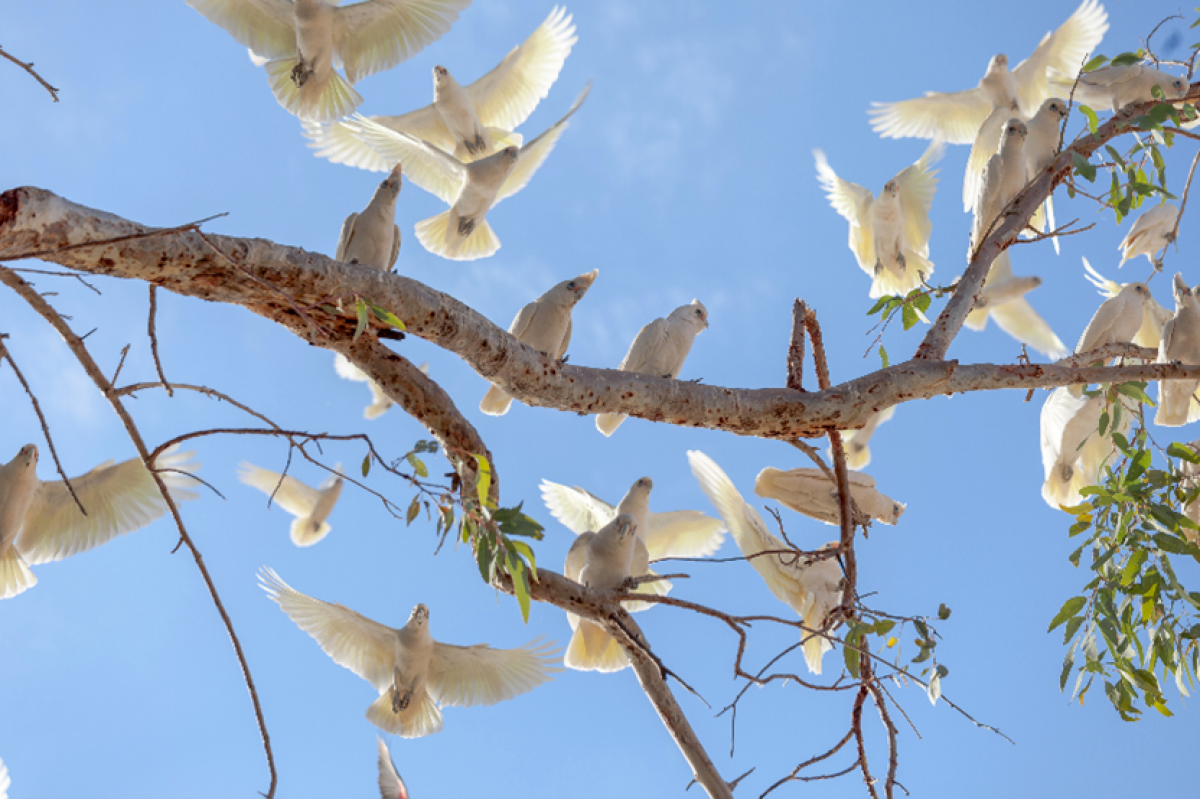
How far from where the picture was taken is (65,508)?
346cm

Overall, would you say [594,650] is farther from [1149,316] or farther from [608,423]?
[1149,316]

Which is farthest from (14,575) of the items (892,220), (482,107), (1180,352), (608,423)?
(892,220)

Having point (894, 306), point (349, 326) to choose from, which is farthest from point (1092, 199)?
point (349, 326)

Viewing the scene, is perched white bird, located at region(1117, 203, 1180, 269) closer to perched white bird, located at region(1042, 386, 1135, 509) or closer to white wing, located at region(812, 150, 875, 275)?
perched white bird, located at region(1042, 386, 1135, 509)

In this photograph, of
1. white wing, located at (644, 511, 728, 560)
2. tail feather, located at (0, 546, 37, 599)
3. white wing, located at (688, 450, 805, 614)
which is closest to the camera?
tail feather, located at (0, 546, 37, 599)

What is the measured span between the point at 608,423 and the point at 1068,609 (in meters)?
1.68

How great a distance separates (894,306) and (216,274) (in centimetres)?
207

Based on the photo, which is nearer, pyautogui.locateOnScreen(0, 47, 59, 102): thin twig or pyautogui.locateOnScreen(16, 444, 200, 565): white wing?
pyautogui.locateOnScreen(0, 47, 59, 102): thin twig

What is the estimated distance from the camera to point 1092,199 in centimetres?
277

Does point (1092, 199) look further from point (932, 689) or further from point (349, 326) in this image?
point (349, 326)

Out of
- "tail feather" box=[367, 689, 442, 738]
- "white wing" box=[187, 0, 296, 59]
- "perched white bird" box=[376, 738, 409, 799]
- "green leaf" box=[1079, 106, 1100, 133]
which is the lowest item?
"perched white bird" box=[376, 738, 409, 799]

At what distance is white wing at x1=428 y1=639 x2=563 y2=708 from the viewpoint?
3455 mm

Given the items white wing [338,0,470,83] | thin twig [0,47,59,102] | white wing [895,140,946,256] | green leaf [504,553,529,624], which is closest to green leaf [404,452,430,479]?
green leaf [504,553,529,624]

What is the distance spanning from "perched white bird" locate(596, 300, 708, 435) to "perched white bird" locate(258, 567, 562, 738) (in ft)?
3.43
